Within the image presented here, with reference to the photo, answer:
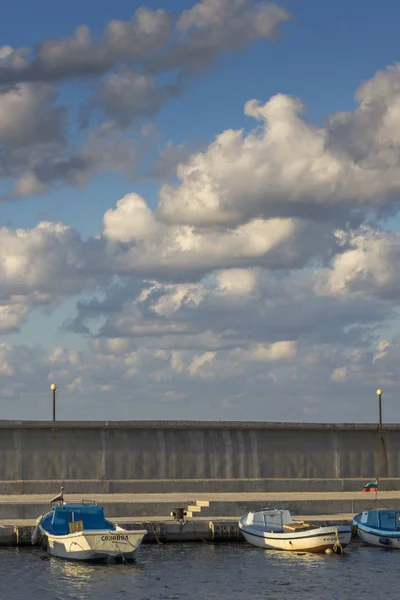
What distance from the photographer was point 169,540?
50.5 metres

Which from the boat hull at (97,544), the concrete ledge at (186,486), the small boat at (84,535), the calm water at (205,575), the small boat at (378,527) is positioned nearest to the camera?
the calm water at (205,575)

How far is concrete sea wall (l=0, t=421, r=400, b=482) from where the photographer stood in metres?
56.1

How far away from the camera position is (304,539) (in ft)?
164

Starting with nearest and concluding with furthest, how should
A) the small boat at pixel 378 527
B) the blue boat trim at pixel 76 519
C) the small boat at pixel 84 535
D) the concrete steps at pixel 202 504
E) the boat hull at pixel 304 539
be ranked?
the small boat at pixel 84 535
the blue boat trim at pixel 76 519
the boat hull at pixel 304 539
the concrete steps at pixel 202 504
the small boat at pixel 378 527

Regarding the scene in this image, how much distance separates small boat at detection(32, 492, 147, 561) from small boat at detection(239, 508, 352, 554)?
5849 mm

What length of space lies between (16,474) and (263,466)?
42.5 feet

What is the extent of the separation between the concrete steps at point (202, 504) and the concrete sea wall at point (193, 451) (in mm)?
1511

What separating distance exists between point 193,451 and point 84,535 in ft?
40.4

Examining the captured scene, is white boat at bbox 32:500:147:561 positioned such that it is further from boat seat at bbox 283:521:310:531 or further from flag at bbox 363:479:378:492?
flag at bbox 363:479:378:492

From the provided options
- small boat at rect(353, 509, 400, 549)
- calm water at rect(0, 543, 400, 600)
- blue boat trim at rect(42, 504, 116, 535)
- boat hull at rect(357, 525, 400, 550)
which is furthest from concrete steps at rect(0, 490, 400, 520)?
blue boat trim at rect(42, 504, 116, 535)

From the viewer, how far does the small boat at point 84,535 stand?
46906 millimetres

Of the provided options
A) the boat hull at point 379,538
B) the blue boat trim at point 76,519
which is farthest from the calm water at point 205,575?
the blue boat trim at point 76,519

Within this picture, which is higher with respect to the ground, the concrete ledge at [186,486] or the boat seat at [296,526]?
the concrete ledge at [186,486]

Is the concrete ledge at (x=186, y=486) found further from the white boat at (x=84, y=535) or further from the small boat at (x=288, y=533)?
the white boat at (x=84, y=535)
